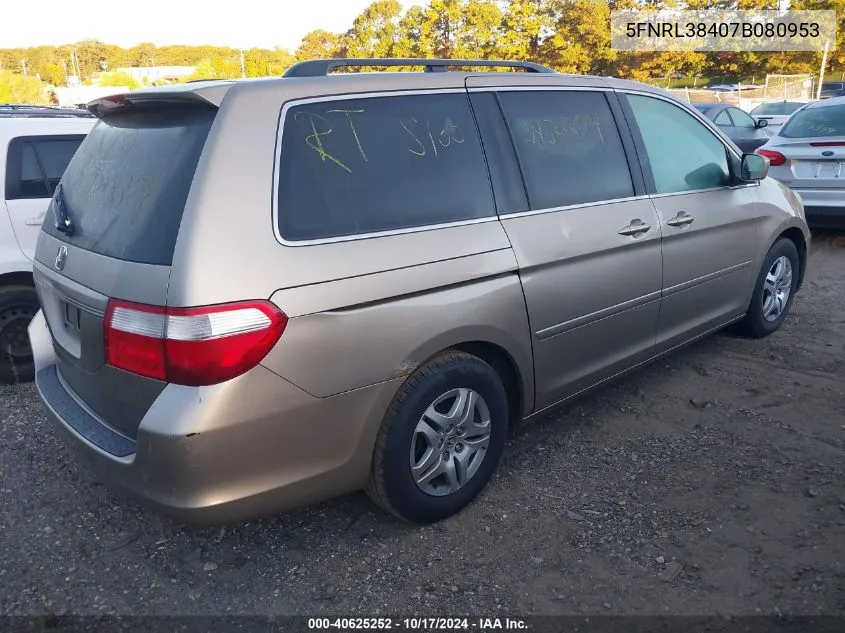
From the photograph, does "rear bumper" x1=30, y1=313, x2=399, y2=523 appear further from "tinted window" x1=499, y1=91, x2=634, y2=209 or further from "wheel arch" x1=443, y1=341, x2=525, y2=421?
"tinted window" x1=499, y1=91, x2=634, y2=209

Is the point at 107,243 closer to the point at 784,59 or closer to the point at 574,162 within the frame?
the point at 574,162

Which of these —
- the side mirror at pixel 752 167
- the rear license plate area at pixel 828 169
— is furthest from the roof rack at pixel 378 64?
the rear license plate area at pixel 828 169

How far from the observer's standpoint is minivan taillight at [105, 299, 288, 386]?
7.05 ft

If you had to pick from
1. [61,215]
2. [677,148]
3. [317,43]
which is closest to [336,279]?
[61,215]

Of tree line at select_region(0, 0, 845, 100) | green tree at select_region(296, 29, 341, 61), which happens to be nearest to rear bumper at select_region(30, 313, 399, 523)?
tree line at select_region(0, 0, 845, 100)

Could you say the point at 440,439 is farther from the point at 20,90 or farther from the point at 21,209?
the point at 20,90

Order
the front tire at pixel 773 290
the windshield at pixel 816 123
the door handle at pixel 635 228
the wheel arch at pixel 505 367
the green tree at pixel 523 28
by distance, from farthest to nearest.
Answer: the green tree at pixel 523 28 < the windshield at pixel 816 123 < the front tire at pixel 773 290 < the door handle at pixel 635 228 < the wheel arch at pixel 505 367

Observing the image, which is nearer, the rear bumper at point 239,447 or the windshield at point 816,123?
the rear bumper at point 239,447

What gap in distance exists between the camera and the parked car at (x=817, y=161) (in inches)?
282

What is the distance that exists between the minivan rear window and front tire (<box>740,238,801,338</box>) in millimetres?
3890

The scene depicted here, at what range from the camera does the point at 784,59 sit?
43094 mm

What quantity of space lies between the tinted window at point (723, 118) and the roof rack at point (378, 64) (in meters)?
11.4

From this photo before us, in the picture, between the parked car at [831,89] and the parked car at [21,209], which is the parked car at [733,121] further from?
the parked car at [831,89]

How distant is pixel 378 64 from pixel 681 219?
6.43ft
